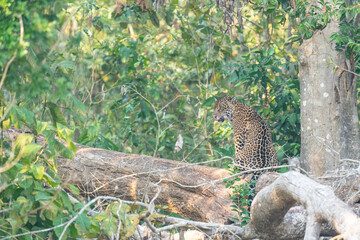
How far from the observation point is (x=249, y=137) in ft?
21.3

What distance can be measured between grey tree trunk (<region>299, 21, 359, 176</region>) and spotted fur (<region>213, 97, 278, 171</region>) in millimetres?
604

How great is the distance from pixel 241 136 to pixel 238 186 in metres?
1.75

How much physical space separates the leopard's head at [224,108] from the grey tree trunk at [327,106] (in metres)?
1.70

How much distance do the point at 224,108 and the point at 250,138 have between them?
3.62 feet

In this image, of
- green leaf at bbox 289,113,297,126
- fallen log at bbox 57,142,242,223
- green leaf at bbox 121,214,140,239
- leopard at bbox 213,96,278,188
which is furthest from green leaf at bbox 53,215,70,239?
green leaf at bbox 289,113,297,126

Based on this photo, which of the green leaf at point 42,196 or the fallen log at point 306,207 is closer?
the fallen log at point 306,207

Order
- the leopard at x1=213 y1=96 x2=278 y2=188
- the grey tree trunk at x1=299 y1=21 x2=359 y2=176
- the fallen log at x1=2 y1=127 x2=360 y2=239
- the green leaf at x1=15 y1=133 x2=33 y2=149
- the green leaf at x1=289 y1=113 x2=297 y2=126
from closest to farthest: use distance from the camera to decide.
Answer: the fallen log at x1=2 y1=127 x2=360 y2=239 < the green leaf at x1=15 y1=133 x2=33 y2=149 < the grey tree trunk at x1=299 y1=21 x2=359 y2=176 < the leopard at x1=213 y1=96 x2=278 y2=188 < the green leaf at x1=289 y1=113 x2=297 y2=126

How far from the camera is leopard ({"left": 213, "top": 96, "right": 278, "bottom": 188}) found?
20.3 ft

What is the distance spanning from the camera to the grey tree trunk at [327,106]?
18.5ft

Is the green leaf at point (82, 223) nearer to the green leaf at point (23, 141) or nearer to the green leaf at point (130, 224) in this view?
the green leaf at point (130, 224)

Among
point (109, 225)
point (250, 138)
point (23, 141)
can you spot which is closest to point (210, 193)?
point (250, 138)

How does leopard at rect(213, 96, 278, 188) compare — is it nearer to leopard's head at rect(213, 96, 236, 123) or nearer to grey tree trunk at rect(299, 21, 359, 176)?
leopard's head at rect(213, 96, 236, 123)

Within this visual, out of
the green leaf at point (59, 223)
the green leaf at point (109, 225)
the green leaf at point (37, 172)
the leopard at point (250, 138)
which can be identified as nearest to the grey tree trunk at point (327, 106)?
the leopard at point (250, 138)

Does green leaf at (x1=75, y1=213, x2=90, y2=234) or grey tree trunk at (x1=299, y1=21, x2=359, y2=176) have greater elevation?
grey tree trunk at (x1=299, y1=21, x2=359, y2=176)
